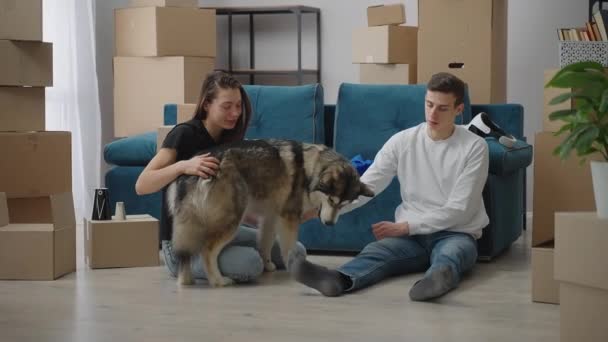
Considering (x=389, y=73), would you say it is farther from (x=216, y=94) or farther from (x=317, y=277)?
(x=317, y=277)

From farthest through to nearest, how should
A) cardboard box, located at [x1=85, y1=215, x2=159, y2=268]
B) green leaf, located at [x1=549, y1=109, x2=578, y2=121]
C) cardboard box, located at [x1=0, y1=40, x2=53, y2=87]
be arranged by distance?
cardboard box, located at [x1=0, y1=40, x2=53, y2=87] < cardboard box, located at [x1=85, y1=215, x2=159, y2=268] < green leaf, located at [x1=549, y1=109, x2=578, y2=121]

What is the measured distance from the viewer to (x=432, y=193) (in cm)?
382

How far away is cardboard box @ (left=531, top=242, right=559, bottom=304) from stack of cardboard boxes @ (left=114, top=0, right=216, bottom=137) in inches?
129

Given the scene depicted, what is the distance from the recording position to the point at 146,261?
4.16m

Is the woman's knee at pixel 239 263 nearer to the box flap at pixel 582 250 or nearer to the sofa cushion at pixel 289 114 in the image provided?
the sofa cushion at pixel 289 114

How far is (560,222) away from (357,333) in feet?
2.28

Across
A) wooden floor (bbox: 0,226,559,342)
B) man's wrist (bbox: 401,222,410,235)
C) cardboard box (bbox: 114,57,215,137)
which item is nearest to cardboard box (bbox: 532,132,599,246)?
wooden floor (bbox: 0,226,559,342)

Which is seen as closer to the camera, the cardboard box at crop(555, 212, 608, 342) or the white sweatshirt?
the cardboard box at crop(555, 212, 608, 342)

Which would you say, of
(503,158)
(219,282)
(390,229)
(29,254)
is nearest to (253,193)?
(219,282)

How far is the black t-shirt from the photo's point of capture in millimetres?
3678

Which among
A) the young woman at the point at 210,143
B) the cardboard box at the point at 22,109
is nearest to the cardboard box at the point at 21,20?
the cardboard box at the point at 22,109

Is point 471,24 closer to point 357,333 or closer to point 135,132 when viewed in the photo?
point 135,132

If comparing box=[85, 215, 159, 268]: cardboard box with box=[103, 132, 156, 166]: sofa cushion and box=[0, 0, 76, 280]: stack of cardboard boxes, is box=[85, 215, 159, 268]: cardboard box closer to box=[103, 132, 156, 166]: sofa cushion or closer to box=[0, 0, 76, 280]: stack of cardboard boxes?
box=[0, 0, 76, 280]: stack of cardboard boxes

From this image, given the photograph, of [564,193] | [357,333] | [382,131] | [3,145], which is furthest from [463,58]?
[357,333]
